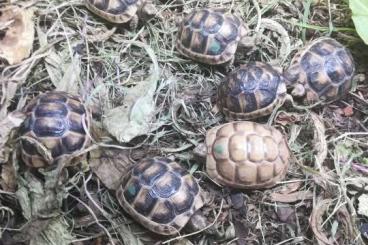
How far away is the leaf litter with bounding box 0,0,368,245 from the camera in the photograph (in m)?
3.01

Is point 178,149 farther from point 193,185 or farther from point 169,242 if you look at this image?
point 169,242

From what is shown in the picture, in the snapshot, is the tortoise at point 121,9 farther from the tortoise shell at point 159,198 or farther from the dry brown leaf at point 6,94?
the tortoise shell at point 159,198

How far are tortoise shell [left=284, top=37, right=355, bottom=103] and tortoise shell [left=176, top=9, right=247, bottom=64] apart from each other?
387mm

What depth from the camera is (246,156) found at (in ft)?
10.2

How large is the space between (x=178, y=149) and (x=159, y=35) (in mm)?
834

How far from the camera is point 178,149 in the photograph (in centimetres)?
325

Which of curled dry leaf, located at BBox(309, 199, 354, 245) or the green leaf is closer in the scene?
curled dry leaf, located at BBox(309, 199, 354, 245)

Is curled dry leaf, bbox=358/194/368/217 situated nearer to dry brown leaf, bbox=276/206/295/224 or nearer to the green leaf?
dry brown leaf, bbox=276/206/295/224

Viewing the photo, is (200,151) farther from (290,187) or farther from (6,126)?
(6,126)

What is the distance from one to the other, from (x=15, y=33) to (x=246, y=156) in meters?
1.53

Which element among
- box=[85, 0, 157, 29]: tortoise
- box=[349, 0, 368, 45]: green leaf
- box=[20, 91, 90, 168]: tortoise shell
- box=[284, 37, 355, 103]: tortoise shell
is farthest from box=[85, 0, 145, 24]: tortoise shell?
box=[349, 0, 368, 45]: green leaf

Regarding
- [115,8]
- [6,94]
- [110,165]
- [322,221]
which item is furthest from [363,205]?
[6,94]

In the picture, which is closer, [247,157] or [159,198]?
[159,198]

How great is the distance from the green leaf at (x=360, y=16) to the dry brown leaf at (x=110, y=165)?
160 cm
